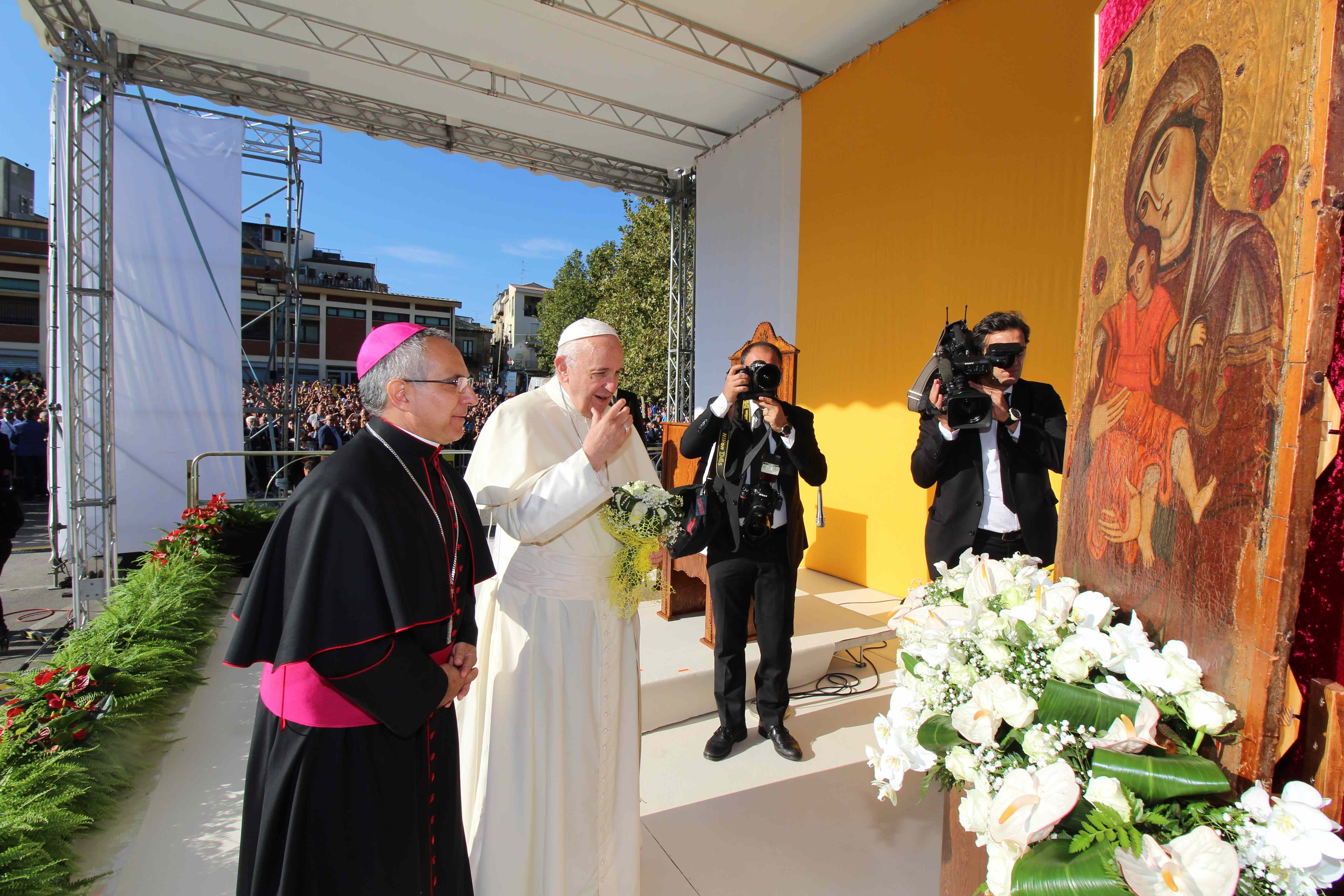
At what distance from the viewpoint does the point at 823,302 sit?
305 inches

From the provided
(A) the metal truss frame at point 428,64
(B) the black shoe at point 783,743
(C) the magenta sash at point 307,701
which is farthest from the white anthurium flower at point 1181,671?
(A) the metal truss frame at point 428,64

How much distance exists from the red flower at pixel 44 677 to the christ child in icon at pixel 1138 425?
413 cm

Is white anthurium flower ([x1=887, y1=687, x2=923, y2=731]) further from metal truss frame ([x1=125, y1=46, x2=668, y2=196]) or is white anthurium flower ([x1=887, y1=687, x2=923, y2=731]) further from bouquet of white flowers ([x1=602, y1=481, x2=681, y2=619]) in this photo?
metal truss frame ([x1=125, y1=46, x2=668, y2=196])

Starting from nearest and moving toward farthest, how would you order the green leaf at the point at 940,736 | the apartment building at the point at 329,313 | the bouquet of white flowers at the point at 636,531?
the green leaf at the point at 940,736 → the bouquet of white flowers at the point at 636,531 → the apartment building at the point at 329,313

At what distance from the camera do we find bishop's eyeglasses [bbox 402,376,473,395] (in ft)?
5.69

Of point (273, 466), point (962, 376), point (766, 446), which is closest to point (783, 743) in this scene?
point (766, 446)

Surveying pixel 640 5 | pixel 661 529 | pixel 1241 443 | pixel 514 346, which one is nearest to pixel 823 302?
pixel 640 5

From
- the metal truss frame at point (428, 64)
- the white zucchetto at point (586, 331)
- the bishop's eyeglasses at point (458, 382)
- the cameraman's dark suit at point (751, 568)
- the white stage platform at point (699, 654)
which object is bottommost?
the white stage platform at point (699, 654)

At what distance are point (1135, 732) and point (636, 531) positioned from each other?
4.74 ft

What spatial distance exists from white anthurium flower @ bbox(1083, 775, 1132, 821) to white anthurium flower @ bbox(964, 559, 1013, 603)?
48 centimetres

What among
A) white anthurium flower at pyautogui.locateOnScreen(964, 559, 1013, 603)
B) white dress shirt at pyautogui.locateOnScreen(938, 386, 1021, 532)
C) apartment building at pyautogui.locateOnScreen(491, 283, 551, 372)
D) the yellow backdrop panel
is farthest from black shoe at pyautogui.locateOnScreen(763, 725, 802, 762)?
apartment building at pyautogui.locateOnScreen(491, 283, 551, 372)

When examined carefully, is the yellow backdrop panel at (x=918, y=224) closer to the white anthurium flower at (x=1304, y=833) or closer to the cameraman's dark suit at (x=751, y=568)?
the cameraman's dark suit at (x=751, y=568)

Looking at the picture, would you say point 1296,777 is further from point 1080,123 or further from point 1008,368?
point 1080,123

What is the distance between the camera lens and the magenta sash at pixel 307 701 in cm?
152
